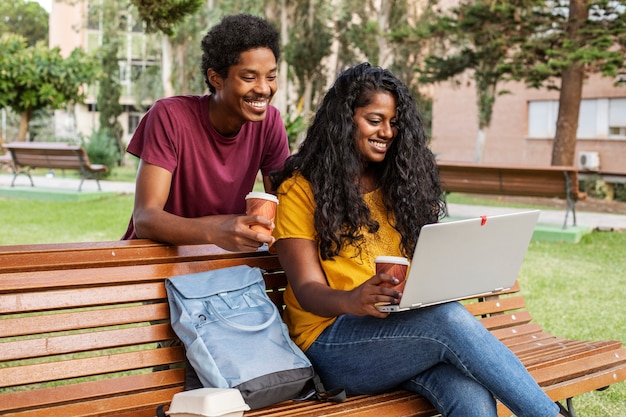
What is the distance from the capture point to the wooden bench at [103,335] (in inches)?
107

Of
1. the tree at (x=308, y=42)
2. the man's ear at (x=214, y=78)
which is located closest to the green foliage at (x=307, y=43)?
the tree at (x=308, y=42)

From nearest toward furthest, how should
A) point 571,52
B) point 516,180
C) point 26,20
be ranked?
point 516,180
point 571,52
point 26,20

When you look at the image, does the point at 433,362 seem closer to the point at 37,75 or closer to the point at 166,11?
the point at 166,11

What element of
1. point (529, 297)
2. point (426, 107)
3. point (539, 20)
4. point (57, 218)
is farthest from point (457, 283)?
point (426, 107)

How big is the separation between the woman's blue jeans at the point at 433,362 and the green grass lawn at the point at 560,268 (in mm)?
1670

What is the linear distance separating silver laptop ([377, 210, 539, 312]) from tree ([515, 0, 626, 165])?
12282 millimetres

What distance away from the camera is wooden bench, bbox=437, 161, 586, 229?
33.5 feet

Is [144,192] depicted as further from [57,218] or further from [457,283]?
[57,218]

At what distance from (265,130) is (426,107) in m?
30.3

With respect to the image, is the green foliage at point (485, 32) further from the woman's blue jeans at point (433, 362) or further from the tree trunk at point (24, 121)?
the woman's blue jeans at point (433, 362)

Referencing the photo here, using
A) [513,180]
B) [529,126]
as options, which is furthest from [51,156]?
[529,126]

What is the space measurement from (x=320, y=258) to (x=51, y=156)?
12399 mm

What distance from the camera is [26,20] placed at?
6300 centimetres

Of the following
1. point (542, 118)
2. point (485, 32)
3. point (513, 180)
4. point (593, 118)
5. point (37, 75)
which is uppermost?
point (485, 32)
